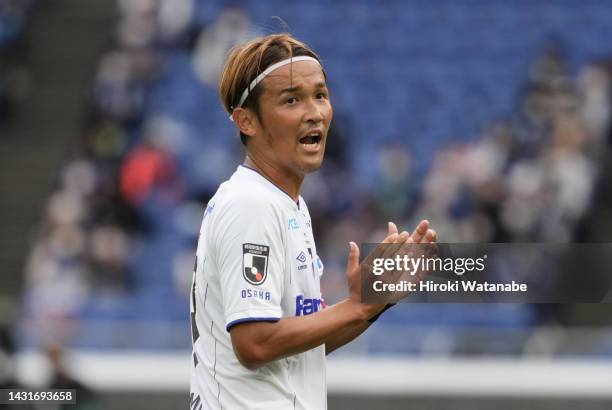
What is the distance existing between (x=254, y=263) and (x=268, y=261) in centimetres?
5

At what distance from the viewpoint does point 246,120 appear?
4207 millimetres

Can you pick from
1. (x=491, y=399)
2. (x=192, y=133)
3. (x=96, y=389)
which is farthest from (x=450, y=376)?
(x=192, y=133)

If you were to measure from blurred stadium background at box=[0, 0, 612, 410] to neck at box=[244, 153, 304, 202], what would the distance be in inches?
185

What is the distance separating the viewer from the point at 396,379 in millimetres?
10289

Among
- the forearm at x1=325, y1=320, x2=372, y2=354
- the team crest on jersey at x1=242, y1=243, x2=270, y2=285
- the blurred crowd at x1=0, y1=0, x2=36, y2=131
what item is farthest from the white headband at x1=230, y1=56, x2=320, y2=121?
the blurred crowd at x1=0, y1=0, x2=36, y2=131

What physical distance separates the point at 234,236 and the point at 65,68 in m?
12.9

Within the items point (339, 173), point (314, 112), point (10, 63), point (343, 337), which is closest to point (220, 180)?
point (339, 173)

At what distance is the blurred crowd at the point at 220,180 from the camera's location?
38.1 feet

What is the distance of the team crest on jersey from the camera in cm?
385

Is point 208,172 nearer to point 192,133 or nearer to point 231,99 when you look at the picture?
point 192,133

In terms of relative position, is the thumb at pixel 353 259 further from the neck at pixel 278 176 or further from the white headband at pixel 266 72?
the white headband at pixel 266 72

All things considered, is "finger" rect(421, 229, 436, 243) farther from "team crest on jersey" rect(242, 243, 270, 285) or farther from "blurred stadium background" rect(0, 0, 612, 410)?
"blurred stadium background" rect(0, 0, 612, 410)

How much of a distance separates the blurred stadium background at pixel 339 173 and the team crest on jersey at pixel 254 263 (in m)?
4.95

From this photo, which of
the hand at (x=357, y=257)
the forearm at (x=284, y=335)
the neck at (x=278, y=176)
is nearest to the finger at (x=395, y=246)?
the hand at (x=357, y=257)
